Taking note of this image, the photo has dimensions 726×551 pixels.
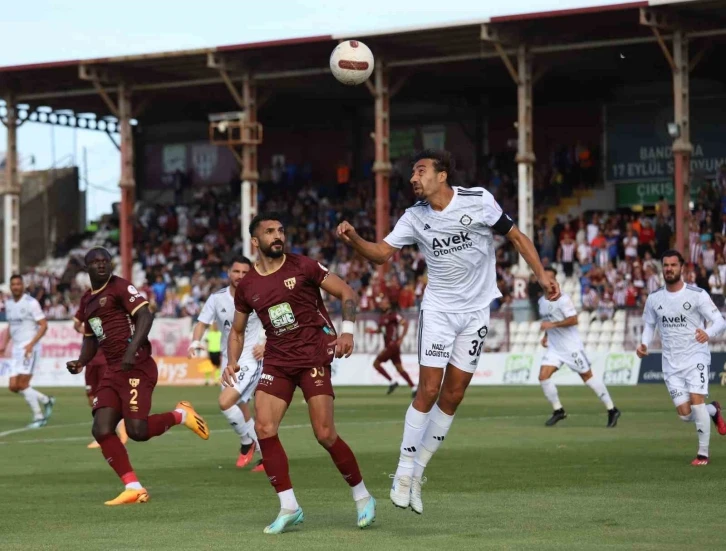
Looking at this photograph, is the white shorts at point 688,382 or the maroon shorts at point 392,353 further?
the maroon shorts at point 392,353

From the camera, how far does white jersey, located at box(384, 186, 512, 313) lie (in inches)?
414

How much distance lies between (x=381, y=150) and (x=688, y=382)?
1205 inches

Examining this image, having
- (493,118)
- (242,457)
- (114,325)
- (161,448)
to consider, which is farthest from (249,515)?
(493,118)

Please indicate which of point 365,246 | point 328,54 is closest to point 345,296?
point 365,246

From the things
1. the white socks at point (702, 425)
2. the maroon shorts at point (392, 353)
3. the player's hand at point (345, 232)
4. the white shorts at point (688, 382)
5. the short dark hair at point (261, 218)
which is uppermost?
the short dark hair at point (261, 218)

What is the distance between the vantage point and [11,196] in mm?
52312

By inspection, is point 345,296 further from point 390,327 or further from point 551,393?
point 390,327

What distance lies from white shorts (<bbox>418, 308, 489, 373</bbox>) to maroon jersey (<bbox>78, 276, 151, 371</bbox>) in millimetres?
3205

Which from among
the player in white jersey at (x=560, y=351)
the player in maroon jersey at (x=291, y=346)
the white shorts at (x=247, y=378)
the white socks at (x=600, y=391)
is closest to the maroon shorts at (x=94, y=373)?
the white shorts at (x=247, y=378)

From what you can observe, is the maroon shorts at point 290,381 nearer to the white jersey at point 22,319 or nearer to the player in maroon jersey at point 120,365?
the player in maroon jersey at point 120,365

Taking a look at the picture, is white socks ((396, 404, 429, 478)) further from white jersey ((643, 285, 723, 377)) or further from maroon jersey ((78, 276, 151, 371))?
white jersey ((643, 285, 723, 377))

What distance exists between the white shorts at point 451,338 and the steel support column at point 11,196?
139 feet

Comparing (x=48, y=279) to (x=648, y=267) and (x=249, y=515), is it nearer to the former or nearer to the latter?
(x=648, y=267)

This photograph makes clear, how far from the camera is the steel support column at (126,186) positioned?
49312mm
